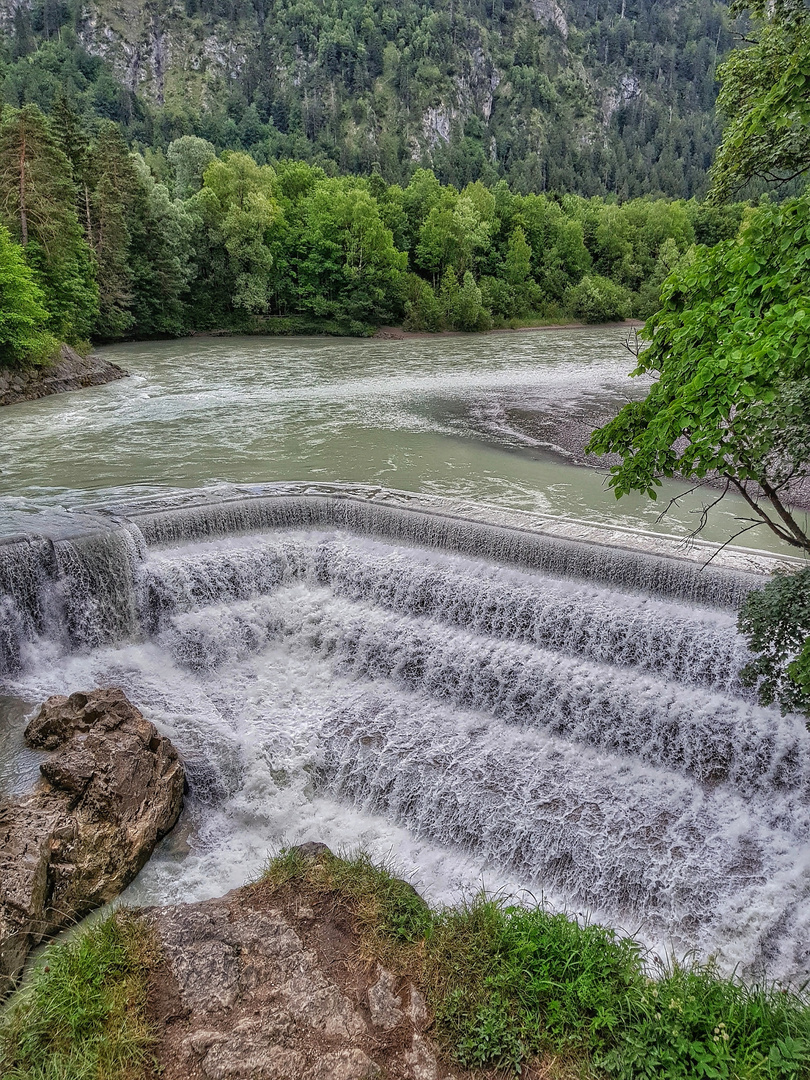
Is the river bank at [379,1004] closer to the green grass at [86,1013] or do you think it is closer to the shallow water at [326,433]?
the green grass at [86,1013]

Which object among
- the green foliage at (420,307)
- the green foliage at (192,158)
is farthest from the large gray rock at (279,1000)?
the green foliage at (192,158)

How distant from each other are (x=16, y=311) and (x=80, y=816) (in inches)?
739

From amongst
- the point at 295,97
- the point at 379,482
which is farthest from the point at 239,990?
the point at 295,97

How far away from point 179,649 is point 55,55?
133m

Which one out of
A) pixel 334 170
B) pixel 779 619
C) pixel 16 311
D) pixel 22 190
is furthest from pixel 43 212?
pixel 334 170

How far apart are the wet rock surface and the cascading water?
136 cm

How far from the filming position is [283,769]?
8.06m

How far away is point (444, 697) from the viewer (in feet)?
30.3

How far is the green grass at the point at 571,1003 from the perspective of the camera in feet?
12.3

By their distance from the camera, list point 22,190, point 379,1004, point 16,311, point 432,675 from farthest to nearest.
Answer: point 22,190, point 16,311, point 432,675, point 379,1004

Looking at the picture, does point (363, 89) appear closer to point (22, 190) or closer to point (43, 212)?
point (43, 212)

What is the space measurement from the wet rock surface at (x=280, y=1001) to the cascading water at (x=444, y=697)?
1.36 metres

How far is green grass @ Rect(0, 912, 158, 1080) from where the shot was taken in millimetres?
4008

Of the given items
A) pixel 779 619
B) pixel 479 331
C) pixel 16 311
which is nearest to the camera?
pixel 779 619
